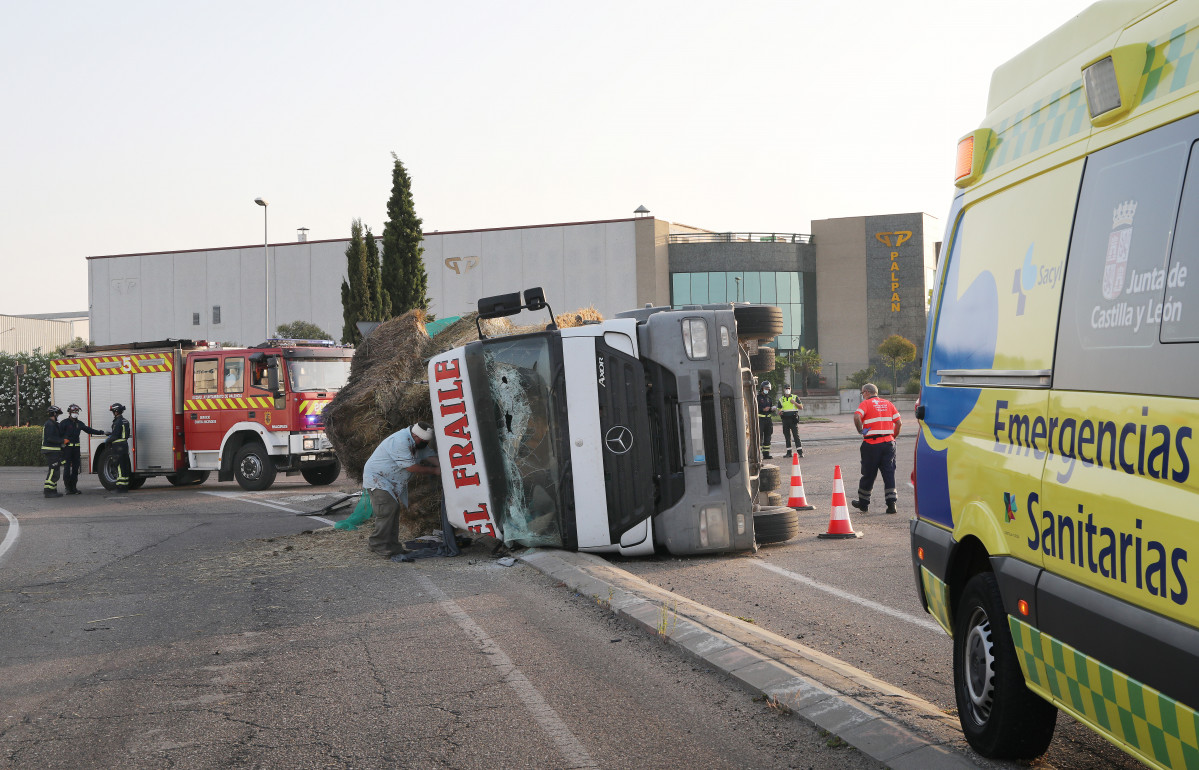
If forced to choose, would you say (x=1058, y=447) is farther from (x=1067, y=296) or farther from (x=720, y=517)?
(x=720, y=517)

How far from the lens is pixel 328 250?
64.1 m

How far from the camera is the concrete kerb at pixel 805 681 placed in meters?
4.28

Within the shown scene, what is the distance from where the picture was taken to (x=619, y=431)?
9.48m

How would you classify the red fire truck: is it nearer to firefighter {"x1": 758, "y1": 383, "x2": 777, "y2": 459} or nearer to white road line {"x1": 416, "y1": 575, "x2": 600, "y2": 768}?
firefighter {"x1": 758, "y1": 383, "x2": 777, "y2": 459}

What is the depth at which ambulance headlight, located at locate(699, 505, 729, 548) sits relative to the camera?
9594 mm

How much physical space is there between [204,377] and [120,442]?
7.14 ft

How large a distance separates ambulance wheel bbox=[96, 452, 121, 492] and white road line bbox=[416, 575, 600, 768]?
15968 mm

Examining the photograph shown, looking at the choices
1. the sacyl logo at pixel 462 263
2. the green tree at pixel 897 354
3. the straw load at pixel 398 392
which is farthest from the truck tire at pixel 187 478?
the green tree at pixel 897 354

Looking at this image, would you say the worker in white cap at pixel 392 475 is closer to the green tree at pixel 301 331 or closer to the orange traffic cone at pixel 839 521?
the orange traffic cone at pixel 839 521

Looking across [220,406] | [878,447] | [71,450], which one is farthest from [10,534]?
[878,447]

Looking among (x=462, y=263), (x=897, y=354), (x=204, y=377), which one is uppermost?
(x=462, y=263)

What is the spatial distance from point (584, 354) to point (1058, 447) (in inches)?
248

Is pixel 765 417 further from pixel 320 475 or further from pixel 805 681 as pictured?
pixel 805 681

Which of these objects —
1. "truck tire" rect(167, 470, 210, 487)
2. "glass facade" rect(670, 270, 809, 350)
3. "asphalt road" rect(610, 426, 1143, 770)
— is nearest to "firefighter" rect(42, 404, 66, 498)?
"truck tire" rect(167, 470, 210, 487)
